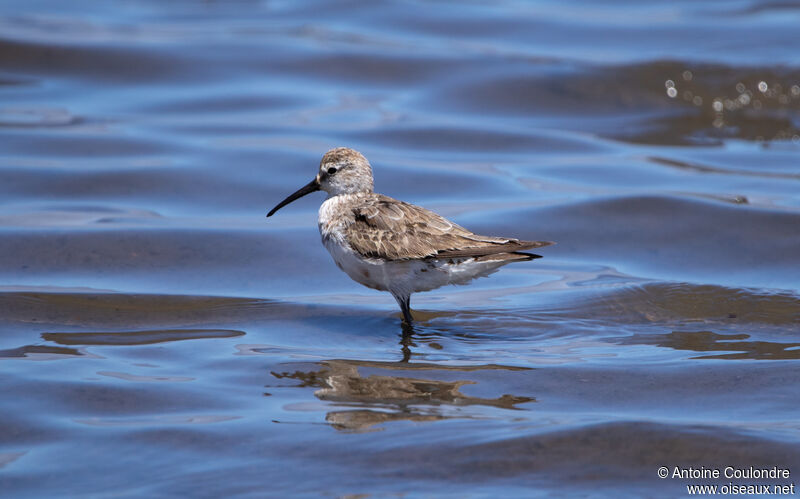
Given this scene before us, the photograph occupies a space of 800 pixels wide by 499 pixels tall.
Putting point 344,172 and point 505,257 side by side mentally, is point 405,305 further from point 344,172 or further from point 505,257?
point 344,172

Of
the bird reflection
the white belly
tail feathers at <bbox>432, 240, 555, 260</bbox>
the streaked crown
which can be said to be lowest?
the bird reflection

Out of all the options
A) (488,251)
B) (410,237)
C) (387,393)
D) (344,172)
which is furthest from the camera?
(344,172)

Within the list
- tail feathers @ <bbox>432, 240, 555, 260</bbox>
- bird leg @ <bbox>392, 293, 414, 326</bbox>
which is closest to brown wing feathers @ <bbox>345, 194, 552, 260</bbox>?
tail feathers @ <bbox>432, 240, 555, 260</bbox>

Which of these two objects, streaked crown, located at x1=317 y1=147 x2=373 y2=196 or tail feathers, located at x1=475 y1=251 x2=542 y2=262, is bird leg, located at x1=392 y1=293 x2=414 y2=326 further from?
streaked crown, located at x1=317 y1=147 x2=373 y2=196

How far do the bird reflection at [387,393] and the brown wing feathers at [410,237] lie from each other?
995 mm

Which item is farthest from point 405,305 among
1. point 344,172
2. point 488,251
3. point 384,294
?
point 384,294

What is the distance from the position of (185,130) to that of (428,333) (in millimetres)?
7426

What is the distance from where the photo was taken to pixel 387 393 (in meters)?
6.77

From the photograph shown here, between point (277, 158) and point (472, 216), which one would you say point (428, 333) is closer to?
point (472, 216)

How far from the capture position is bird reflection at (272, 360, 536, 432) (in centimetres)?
636

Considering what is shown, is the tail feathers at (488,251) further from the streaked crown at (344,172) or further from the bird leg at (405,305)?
the streaked crown at (344,172)

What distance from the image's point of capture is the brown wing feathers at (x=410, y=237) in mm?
7867

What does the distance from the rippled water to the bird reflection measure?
1.3 inches

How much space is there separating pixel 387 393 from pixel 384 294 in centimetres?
307
